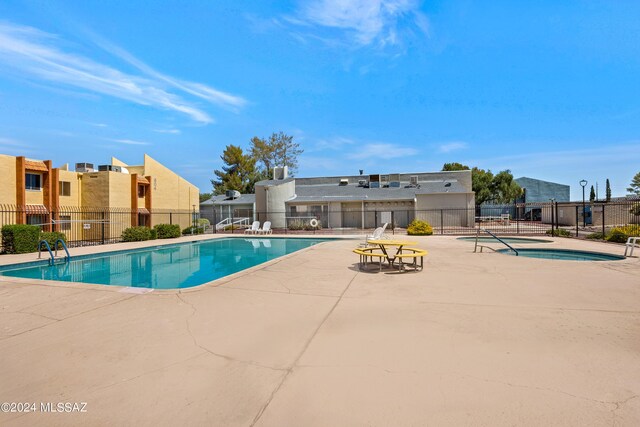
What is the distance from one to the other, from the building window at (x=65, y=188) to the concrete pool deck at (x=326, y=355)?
59.1 feet

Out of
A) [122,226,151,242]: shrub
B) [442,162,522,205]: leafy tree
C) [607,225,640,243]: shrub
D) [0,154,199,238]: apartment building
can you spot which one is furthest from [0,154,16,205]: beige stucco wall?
[442,162,522,205]: leafy tree

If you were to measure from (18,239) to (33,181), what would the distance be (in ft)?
25.0

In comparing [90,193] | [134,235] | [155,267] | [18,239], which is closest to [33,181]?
[90,193]

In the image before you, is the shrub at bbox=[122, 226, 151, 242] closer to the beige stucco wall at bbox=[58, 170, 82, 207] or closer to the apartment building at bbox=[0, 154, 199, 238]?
the apartment building at bbox=[0, 154, 199, 238]

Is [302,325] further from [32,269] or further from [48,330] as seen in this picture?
[32,269]

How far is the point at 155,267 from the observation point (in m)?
11.9

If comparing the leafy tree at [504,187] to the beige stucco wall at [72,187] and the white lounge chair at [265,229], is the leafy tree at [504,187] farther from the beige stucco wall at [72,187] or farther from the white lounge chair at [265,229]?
the beige stucco wall at [72,187]

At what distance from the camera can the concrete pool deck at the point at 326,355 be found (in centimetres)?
253

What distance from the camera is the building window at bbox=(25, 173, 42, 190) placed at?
18.6 meters

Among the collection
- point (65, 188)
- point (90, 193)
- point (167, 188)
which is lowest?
point (90, 193)

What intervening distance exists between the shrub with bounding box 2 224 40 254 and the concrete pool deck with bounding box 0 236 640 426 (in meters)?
9.10

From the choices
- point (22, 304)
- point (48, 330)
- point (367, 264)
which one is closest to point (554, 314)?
point (367, 264)

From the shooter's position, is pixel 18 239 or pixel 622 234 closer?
pixel 18 239

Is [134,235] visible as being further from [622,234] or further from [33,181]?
[622,234]
